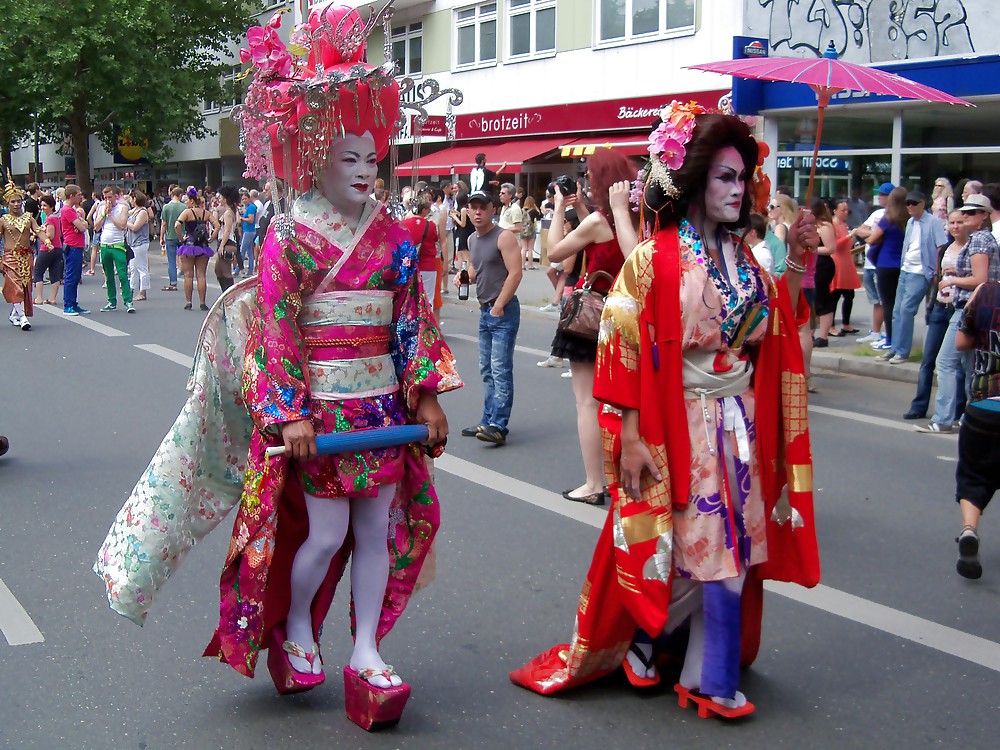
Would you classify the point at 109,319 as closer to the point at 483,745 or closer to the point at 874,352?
the point at 874,352

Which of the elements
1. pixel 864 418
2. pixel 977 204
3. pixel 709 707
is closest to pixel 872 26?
pixel 864 418

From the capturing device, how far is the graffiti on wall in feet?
61.0

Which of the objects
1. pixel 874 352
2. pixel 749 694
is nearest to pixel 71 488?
pixel 749 694

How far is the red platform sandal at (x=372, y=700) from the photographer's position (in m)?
3.55

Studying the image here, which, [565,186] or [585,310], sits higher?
[565,186]

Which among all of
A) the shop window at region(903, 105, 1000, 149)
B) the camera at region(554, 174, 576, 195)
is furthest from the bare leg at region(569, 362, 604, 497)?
the shop window at region(903, 105, 1000, 149)

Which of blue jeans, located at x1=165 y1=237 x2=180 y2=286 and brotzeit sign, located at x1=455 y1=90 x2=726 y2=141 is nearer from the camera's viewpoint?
blue jeans, located at x1=165 y1=237 x2=180 y2=286

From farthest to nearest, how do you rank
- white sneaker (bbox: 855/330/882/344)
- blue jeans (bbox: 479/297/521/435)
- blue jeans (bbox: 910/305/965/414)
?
white sneaker (bbox: 855/330/882/344) → blue jeans (bbox: 910/305/965/414) → blue jeans (bbox: 479/297/521/435)

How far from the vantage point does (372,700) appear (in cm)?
356

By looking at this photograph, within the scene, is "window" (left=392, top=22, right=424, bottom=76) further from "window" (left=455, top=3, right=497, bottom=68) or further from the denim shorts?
the denim shorts

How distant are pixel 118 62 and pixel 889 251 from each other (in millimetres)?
30537

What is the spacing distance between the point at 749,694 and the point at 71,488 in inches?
169

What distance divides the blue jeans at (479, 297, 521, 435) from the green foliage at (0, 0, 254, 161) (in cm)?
3141

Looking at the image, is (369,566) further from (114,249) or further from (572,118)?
(572,118)
